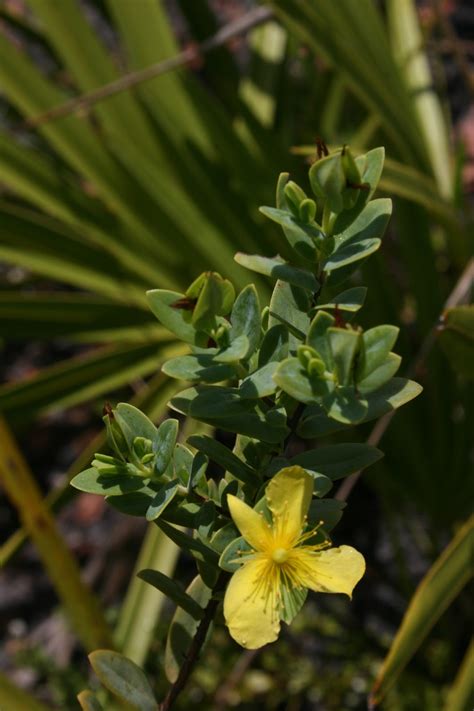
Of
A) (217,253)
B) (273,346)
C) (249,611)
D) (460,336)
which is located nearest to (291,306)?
(273,346)

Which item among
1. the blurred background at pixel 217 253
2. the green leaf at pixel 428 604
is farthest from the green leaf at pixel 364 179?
the blurred background at pixel 217 253

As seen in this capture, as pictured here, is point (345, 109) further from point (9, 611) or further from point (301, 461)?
point (301, 461)

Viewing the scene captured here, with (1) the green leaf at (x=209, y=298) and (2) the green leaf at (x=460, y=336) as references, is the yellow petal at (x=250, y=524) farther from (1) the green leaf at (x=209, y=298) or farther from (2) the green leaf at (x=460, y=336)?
(2) the green leaf at (x=460, y=336)

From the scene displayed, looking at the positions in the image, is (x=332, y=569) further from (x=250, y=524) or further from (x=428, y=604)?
(x=428, y=604)

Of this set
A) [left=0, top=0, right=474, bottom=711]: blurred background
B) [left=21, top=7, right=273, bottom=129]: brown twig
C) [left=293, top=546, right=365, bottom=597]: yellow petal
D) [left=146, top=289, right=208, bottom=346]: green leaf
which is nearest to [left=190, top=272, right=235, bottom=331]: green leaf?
[left=146, top=289, right=208, bottom=346]: green leaf

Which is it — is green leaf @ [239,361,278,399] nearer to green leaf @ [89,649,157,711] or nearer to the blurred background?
green leaf @ [89,649,157,711]

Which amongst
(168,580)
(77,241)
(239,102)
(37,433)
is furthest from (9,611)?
(168,580)
